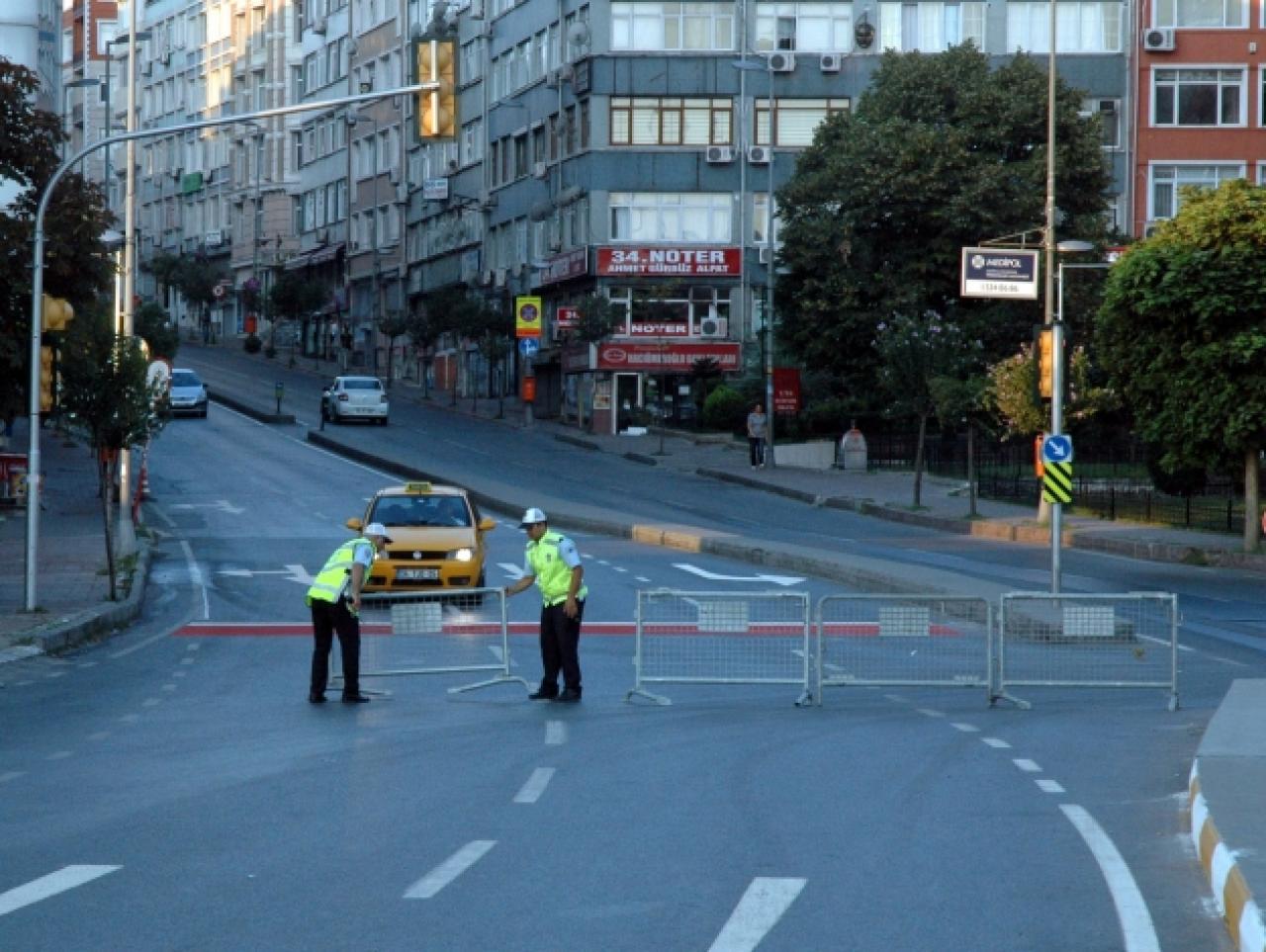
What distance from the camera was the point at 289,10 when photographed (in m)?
121

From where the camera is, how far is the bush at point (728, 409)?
70812 millimetres

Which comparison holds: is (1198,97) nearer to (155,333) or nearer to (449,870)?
(155,333)

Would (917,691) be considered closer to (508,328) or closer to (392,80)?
(508,328)

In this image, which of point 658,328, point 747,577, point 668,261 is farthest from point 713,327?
point 747,577

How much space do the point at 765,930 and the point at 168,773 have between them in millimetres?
6263

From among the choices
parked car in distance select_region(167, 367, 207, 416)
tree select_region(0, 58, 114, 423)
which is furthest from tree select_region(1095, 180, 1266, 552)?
parked car in distance select_region(167, 367, 207, 416)

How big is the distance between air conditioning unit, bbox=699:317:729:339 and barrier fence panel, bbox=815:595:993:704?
5561 cm

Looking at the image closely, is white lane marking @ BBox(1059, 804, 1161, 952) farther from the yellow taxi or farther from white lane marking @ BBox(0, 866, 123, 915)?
the yellow taxi

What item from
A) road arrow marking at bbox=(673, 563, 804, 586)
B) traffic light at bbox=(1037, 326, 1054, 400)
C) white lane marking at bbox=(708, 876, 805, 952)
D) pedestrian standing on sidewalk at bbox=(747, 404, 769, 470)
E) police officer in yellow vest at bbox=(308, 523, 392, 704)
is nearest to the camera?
white lane marking at bbox=(708, 876, 805, 952)

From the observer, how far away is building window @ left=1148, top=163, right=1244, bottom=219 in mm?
74625

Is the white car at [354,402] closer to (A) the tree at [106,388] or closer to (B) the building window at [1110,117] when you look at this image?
(B) the building window at [1110,117]

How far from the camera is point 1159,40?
242 ft

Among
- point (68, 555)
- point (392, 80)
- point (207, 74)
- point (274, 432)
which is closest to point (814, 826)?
point (68, 555)

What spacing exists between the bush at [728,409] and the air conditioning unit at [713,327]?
4168 millimetres
